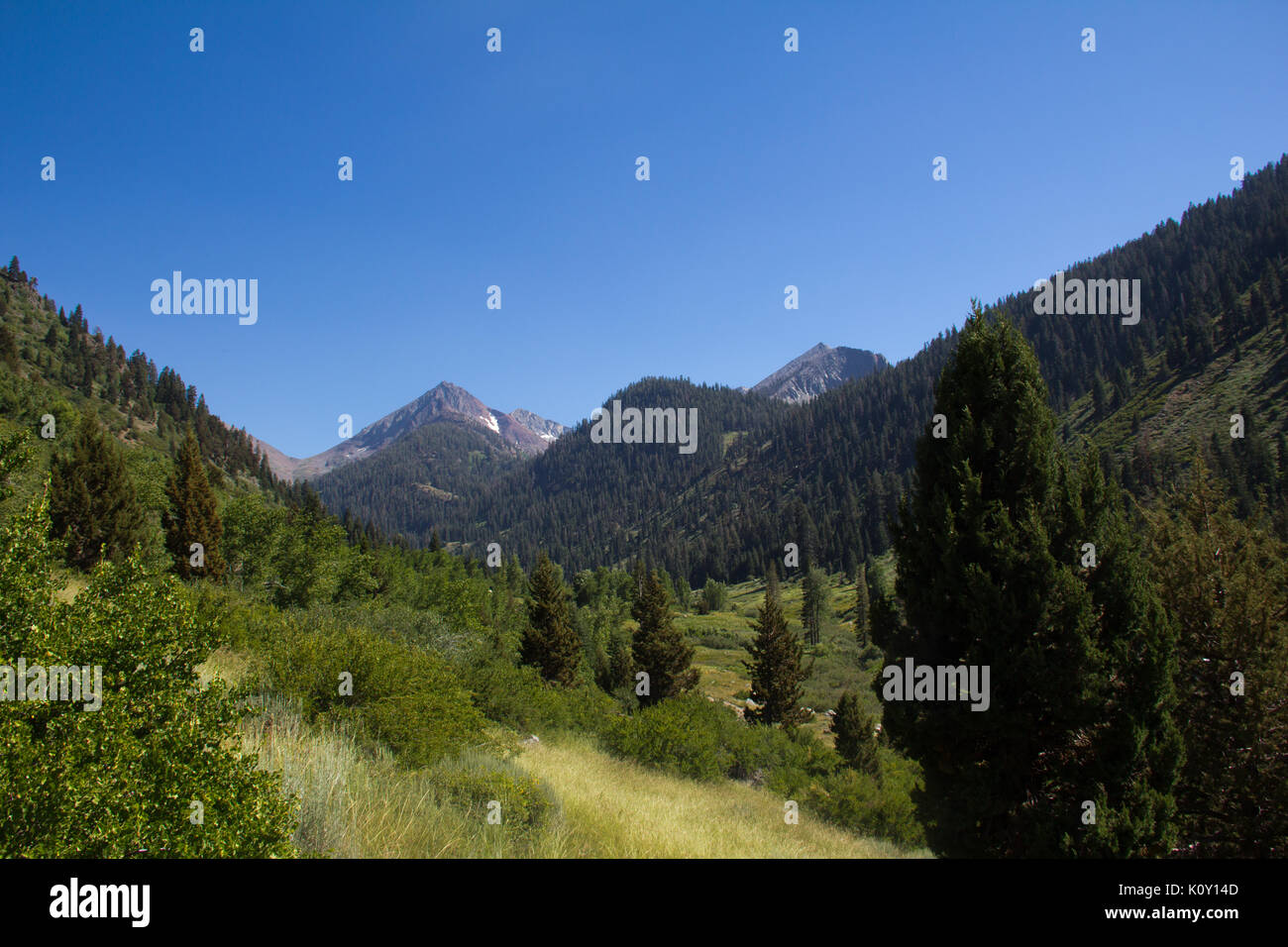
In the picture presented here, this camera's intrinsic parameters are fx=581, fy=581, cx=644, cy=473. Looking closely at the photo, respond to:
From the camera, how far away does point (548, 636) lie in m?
38.1

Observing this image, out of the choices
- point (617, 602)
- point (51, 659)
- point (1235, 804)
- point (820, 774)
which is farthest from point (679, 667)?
point (617, 602)

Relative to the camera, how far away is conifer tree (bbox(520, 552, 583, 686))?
37.5 m

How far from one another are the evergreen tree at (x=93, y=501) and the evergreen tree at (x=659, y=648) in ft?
92.1

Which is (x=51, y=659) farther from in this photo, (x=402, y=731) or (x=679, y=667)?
(x=679, y=667)

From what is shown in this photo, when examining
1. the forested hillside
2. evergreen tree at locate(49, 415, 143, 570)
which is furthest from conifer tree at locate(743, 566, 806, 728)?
the forested hillside

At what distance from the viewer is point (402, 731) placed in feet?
31.2

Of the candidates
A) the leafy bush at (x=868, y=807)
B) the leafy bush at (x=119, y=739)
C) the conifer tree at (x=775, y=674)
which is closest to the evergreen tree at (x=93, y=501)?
the leafy bush at (x=119, y=739)

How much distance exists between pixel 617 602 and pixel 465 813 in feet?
282

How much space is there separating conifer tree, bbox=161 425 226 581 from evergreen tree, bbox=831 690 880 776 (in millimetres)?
34839

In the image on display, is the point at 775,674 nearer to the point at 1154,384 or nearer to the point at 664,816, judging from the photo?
the point at 664,816

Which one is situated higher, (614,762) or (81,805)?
(81,805)

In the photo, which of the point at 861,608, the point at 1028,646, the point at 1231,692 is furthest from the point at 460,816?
the point at 861,608

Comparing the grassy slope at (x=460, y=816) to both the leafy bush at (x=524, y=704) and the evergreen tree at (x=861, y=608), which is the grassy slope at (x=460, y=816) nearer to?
the leafy bush at (x=524, y=704)

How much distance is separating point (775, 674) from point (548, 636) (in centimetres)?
1542
